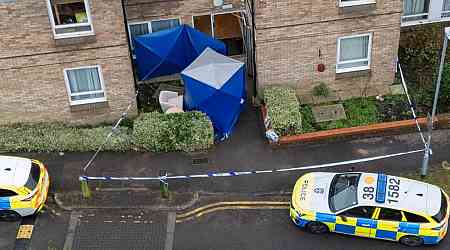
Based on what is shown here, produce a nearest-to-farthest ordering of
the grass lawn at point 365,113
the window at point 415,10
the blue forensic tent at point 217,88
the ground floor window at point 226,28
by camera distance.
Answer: the blue forensic tent at point 217,88 → the grass lawn at point 365,113 → the ground floor window at point 226,28 → the window at point 415,10

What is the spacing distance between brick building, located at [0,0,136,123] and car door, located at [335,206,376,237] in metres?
8.31

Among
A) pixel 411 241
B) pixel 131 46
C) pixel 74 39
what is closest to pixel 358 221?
pixel 411 241

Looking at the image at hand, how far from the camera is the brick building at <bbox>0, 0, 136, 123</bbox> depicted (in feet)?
65.9

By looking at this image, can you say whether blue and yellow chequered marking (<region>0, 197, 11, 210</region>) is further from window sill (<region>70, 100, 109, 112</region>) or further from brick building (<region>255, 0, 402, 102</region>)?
brick building (<region>255, 0, 402, 102</region>)

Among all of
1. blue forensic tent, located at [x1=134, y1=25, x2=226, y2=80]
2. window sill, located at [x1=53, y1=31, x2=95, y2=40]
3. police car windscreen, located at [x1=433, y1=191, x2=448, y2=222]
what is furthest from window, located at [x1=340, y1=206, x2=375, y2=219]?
window sill, located at [x1=53, y1=31, x2=95, y2=40]

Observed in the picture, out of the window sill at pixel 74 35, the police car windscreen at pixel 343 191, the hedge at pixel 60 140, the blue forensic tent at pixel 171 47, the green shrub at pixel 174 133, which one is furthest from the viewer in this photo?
the blue forensic tent at pixel 171 47

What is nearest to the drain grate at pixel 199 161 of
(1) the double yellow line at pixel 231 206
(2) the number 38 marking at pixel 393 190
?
(1) the double yellow line at pixel 231 206

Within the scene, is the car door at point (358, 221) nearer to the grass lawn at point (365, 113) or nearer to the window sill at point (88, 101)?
the grass lawn at point (365, 113)

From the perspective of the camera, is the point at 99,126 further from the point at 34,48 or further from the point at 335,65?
the point at 335,65

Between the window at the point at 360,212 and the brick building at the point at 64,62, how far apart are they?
27.5ft

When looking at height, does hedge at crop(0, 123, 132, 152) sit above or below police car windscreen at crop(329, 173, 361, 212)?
above

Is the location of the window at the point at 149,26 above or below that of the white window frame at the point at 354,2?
below

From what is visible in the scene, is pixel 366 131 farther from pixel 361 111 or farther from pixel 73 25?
pixel 73 25

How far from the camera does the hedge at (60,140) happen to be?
2147 cm
